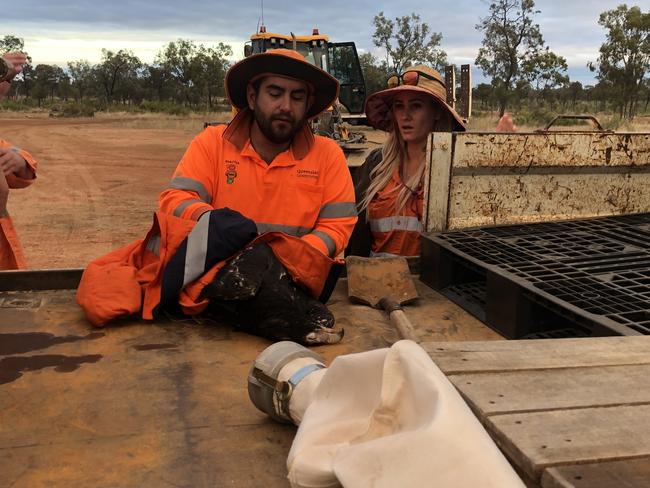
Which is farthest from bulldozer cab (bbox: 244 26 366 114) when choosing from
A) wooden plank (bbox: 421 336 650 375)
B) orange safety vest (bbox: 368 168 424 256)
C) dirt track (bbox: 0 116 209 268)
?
wooden plank (bbox: 421 336 650 375)

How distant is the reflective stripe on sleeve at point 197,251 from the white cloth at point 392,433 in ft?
4.16

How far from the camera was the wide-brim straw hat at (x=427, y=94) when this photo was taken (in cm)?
415

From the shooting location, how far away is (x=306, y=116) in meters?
3.61

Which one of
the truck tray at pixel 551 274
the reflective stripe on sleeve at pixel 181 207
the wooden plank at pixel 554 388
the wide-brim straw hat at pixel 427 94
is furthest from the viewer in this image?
the wide-brim straw hat at pixel 427 94

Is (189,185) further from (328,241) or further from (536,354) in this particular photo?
(536,354)

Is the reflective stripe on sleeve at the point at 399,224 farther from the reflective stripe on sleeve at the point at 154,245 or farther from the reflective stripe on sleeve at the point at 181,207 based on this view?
the reflective stripe on sleeve at the point at 154,245

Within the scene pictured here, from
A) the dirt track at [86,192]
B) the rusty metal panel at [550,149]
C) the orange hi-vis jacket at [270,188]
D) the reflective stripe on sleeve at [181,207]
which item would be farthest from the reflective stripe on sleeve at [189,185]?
the dirt track at [86,192]

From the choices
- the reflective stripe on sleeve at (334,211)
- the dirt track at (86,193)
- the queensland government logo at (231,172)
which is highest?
the queensland government logo at (231,172)

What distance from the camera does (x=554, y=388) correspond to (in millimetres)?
1545

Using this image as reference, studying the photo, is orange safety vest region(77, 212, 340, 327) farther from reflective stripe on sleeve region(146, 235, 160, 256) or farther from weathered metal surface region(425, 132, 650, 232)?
weathered metal surface region(425, 132, 650, 232)

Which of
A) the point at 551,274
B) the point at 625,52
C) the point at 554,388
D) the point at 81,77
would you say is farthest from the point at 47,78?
the point at 554,388

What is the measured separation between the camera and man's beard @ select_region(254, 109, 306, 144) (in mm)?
3369

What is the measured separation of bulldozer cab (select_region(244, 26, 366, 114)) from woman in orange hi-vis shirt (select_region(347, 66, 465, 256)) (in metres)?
8.83

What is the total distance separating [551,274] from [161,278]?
166cm
